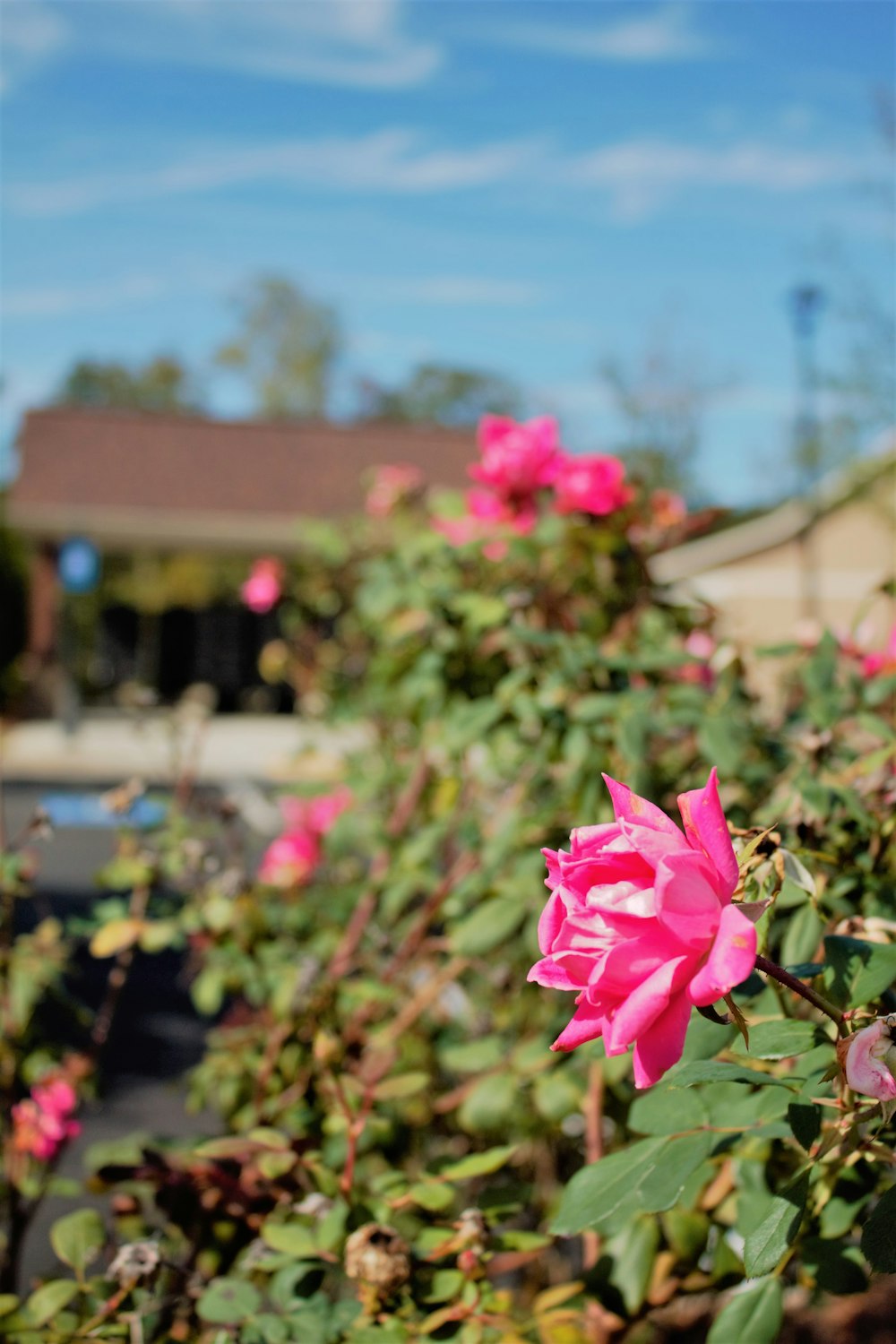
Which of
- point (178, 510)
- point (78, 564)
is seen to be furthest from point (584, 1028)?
point (178, 510)

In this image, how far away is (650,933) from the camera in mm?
630

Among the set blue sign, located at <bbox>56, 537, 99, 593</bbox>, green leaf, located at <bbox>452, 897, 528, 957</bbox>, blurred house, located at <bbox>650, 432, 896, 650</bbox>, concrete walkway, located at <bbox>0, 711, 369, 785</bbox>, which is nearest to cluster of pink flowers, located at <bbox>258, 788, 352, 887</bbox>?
green leaf, located at <bbox>452, 897, 528, 957</bbox>

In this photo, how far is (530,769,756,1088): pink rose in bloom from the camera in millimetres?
610

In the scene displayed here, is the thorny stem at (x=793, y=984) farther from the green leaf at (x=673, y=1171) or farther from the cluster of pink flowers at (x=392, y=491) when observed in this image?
the cluster of pink flowers at (x=392, y=491)

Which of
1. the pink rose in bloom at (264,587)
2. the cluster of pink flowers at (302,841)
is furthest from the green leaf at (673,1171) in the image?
the pink rose in bloom at (264,587)

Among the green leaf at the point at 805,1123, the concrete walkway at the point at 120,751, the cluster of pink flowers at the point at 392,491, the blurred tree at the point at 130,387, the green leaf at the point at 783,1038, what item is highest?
the blurred tree at the point at 130,387

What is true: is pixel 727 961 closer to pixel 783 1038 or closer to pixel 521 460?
pixel 783 1038

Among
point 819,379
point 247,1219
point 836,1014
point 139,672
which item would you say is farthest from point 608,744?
point 139,672

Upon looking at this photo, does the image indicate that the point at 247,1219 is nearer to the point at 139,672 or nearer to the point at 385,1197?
the point at 385,1197

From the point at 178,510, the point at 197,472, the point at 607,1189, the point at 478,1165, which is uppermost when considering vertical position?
the point at 197,472

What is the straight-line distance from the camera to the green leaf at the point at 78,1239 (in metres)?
1.13

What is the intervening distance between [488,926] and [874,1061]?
0.78 m

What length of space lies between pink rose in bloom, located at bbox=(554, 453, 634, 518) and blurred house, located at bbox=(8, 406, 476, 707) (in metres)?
16.6

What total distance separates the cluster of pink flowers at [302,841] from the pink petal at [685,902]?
1.78 meters
